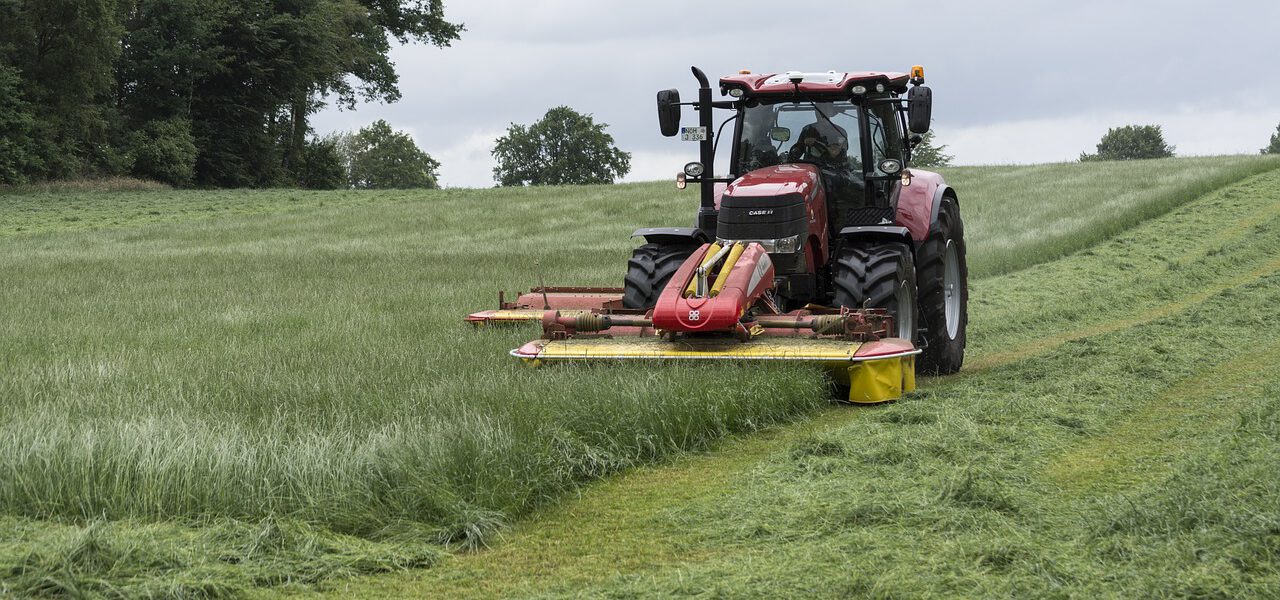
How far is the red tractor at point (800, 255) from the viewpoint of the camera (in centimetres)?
849

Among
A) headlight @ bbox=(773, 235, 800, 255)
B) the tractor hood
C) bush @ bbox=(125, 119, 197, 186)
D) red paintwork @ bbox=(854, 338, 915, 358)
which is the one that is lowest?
red paintwork @ bbox=(854, 338, 915, 358)

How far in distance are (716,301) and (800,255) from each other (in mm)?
1111

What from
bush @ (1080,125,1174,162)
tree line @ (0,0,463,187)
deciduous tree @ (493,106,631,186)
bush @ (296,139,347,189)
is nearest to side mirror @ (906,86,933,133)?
tree line @ (0,0,463,187)

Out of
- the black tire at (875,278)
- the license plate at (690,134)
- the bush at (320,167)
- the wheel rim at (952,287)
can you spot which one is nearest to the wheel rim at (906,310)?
the black tire at (875,278)

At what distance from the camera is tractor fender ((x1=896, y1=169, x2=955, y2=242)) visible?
10188mm

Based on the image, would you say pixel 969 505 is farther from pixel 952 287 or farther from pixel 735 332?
pixel 952 287

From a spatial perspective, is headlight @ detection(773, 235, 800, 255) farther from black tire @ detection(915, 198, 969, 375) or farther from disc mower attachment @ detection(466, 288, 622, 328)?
disc mower attachment @ detection(466, 288, 622, 328)

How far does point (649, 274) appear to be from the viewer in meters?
9.77

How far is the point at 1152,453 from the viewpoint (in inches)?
263

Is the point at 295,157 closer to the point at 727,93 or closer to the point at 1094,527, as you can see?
the point at 727,93

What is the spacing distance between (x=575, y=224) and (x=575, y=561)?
24.5 meters

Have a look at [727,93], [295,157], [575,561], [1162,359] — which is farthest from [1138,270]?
[295,157]

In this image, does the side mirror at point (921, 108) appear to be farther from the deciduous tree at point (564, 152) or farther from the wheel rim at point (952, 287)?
the deciduous tree at point (564, 152)

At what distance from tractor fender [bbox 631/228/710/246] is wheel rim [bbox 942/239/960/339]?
7.77 feet
